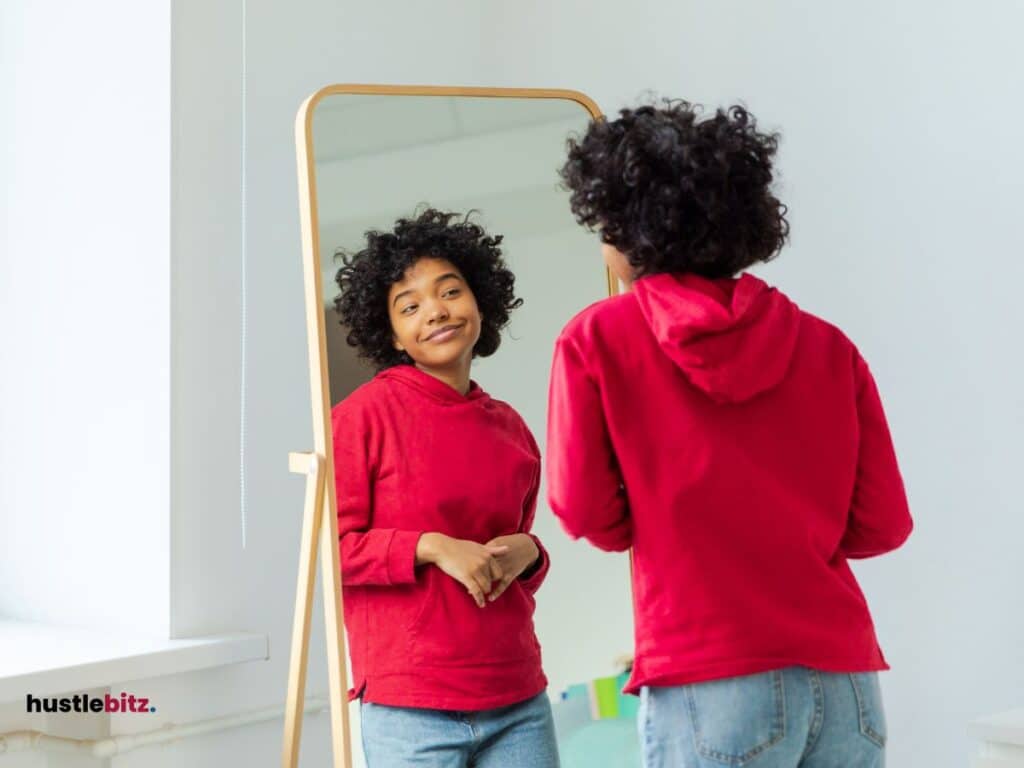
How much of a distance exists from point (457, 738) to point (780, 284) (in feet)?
3.76

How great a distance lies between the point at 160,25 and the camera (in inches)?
83.4

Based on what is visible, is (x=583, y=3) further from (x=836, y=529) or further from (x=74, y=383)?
(x=836, y=529)

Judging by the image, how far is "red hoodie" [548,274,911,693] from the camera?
1.22 meters

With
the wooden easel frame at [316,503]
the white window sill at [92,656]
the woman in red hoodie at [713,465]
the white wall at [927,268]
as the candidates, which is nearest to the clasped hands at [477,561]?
the wooden easel frame at [316,503]

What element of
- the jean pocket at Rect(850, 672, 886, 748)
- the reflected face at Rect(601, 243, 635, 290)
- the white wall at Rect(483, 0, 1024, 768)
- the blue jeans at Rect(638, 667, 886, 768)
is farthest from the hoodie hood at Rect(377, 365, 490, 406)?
the white wall at Rect(483, 0, 1024, 768)

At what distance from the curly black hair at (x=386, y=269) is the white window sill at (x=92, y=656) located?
0.64 m

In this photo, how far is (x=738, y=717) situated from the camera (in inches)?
47.5

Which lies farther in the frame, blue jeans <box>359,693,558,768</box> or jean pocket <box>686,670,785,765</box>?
blue jeans <box>359,693,558,768</box>

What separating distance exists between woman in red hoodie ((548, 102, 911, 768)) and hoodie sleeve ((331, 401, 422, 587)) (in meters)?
0.42

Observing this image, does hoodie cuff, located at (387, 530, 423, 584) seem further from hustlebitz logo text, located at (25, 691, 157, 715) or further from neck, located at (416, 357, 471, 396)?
hustlebitz logo text, located at (25, 691, 157, 715)

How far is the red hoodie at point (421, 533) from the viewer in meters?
1.61

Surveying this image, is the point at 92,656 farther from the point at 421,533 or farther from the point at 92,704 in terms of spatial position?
the point at 421,533

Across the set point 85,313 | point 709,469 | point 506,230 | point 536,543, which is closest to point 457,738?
point 536,543

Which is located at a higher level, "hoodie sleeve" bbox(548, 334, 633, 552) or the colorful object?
"hoodie sleeve" bbox(548, 334, 633, 552)
